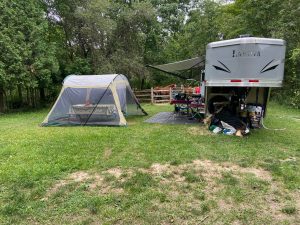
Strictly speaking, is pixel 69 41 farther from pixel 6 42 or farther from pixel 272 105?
pixel 272 105

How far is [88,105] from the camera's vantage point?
7910 millimetres

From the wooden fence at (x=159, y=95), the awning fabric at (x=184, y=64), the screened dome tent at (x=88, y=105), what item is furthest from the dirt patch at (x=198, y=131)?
the wooden fence at (x=159, y=95)

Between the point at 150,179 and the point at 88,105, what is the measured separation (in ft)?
15.3

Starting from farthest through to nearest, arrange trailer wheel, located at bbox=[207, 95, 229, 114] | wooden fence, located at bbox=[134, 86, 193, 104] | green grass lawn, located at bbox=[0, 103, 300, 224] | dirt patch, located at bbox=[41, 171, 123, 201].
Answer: wooden fence, located at bbox=[134, 86, 193, 104], trailer wheel, located at bbox=[207, 95, 229, 114], dirt patch, located at bbox=[41, 171, 123, 201], green grass lawn, located at bbox=[0, 103, 300, 224]

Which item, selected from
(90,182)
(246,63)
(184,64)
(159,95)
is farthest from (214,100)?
(159,95)

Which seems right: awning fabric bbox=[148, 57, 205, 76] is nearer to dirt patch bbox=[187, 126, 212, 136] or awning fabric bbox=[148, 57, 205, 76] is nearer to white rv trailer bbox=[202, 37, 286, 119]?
white rv trailer bbox=[202, 37, 286, 119]

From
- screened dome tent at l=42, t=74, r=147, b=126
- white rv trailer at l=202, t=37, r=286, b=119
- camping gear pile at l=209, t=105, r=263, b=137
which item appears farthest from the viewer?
screened dome tent at l=42, t=74, r=147, b=126

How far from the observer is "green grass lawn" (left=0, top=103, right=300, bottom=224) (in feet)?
9.45

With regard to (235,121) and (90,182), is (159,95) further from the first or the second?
(90,182)

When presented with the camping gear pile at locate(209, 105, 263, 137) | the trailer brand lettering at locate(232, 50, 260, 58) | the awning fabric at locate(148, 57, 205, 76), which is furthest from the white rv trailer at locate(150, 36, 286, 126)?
the awning fabric at locate(148, 57, 205, 76)

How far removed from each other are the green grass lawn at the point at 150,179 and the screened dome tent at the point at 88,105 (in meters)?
1.58

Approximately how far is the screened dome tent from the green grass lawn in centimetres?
158

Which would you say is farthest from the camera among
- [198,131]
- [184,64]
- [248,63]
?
[184,64]

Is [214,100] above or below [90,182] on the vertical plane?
above
